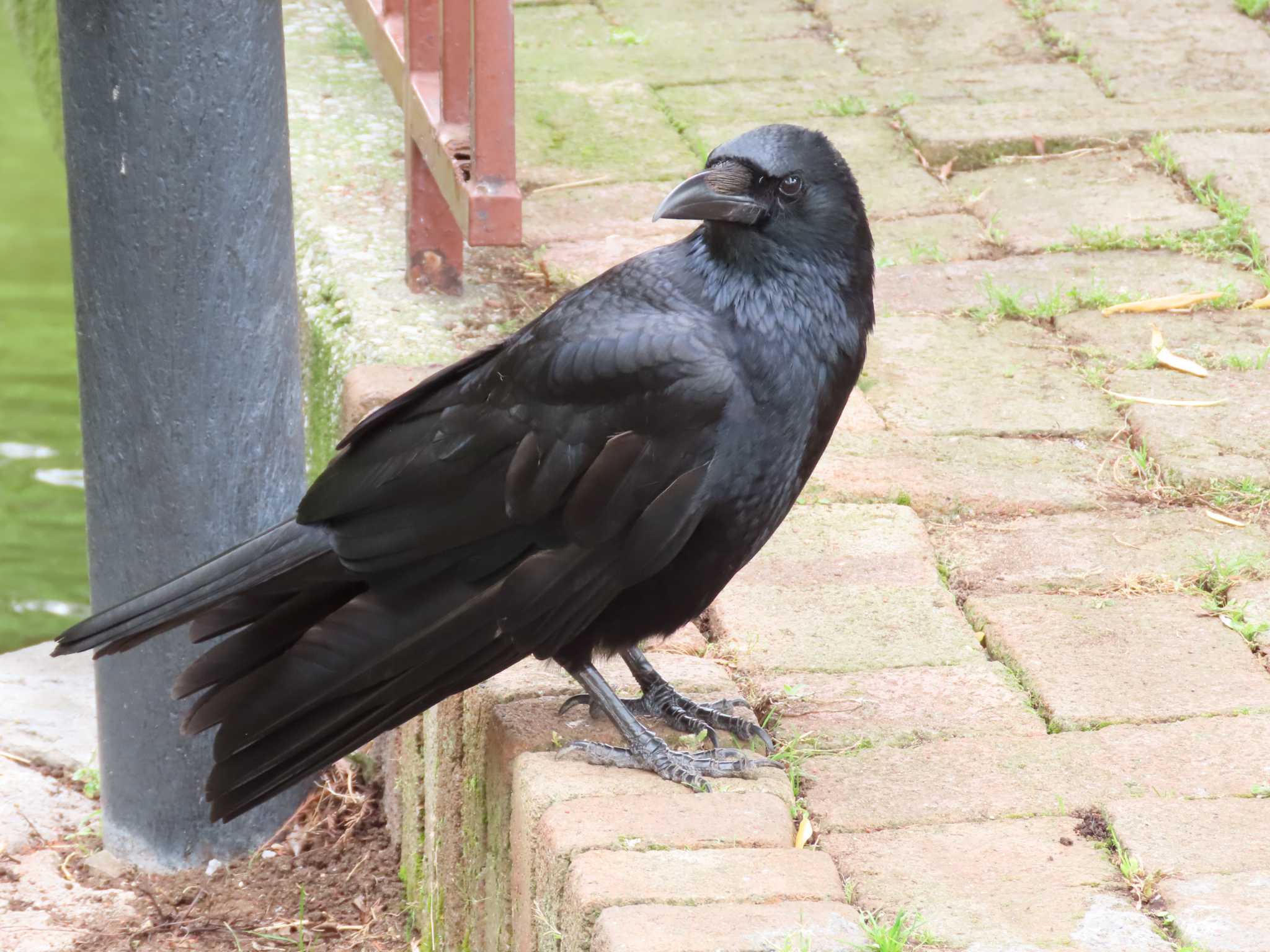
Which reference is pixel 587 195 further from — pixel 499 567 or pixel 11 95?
pixel 11 95

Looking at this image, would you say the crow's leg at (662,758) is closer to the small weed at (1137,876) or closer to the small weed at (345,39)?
the small weed at (1137,876)

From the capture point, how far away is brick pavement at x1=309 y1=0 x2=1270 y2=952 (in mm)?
2326

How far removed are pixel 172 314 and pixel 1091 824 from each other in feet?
5.65

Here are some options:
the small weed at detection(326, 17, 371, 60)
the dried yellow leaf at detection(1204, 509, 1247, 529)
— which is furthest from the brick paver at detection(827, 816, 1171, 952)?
the small weed at detection(326, 17, 371, 60)

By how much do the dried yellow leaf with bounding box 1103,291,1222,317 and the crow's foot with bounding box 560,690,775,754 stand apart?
1.71m

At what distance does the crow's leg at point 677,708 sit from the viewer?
273cm

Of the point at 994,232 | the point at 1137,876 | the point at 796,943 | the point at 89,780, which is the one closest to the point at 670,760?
the point at 796,943

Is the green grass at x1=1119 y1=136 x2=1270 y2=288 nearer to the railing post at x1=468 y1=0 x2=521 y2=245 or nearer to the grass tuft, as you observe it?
the railing post at x1=468 y1=0 x2=521 y2=245

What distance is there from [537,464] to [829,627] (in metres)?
0.69

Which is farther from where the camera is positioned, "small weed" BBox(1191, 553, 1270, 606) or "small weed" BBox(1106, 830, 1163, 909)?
"small weed" BBox(1191, 553, 1270, 606)

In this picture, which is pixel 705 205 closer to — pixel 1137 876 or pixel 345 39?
pixel 1137 876

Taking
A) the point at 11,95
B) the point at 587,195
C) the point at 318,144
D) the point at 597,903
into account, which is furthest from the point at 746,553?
the point at 11,95

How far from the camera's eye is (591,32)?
587 centimetres

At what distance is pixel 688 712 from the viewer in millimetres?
2766
